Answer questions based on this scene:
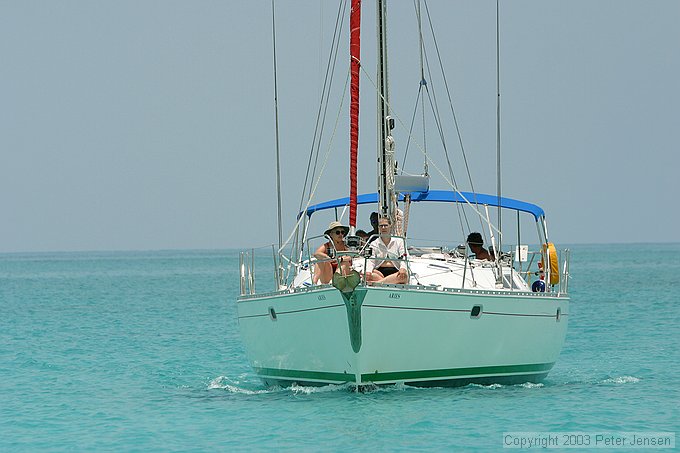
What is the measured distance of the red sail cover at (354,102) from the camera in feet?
54.6

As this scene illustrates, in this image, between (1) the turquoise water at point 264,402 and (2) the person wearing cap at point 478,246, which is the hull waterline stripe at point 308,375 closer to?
(1) the turquoise water at point 264,402

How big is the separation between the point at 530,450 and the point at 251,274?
617 cm

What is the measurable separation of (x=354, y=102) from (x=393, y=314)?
11.0 ft

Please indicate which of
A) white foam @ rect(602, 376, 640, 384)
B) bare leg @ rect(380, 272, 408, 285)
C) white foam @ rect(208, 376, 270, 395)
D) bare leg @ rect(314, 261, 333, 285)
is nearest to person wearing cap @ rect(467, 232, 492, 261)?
white foam @ rect(602, 376, 640, 384)

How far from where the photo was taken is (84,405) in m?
18.3

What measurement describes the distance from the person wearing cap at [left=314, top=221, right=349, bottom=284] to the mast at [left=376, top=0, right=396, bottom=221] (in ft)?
5.47

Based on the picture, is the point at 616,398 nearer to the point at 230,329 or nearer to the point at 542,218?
the point at 542,218

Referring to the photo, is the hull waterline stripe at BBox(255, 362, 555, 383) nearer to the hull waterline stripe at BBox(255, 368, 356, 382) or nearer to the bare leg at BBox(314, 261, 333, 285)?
the hull waterline stripe at BBox(255, 368, 356, 382)

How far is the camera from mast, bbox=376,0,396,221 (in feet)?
59.2

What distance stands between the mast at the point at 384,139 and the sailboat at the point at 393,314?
2 centimetres

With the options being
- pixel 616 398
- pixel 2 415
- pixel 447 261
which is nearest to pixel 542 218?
pixel 447 261

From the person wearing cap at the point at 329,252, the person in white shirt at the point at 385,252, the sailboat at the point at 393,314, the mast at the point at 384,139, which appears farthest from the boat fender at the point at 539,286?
the person wearing cap at the point at 329,252

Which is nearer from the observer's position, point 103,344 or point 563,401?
point 563,401

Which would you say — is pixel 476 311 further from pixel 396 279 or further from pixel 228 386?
pixel 228 386
